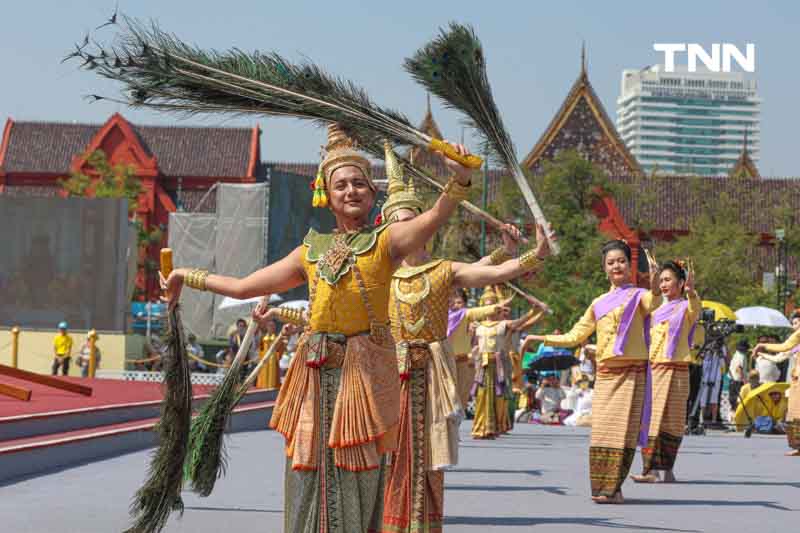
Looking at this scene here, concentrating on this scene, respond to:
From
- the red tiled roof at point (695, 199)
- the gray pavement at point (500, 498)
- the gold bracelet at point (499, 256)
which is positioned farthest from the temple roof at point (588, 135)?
the gold bracelet at point (499, 256)

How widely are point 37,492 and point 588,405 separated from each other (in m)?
13.8

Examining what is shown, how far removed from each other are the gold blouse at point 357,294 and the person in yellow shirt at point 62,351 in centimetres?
2303

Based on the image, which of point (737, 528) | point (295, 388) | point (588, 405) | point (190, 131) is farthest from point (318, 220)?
point (295, 388)

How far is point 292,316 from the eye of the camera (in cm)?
774

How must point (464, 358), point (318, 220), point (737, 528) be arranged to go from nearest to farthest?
point (737, 528)
point (464, 358)
point (318, 220)

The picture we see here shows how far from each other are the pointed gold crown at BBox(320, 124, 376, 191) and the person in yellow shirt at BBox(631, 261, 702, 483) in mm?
6086

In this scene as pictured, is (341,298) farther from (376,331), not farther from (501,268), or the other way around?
(501,268)

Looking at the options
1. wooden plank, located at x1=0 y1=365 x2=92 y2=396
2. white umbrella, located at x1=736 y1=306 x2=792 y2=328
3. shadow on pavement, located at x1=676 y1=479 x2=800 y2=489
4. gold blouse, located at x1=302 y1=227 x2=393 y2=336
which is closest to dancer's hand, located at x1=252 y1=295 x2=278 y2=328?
gold blouse, located at x1=302 y1=227 x2=393 y2=336

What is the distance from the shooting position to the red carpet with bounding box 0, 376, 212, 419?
15211mm

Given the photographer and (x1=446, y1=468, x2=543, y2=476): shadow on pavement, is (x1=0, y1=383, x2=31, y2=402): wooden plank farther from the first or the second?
the photographer

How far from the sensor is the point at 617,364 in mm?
10703

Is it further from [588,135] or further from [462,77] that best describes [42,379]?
[588,135]

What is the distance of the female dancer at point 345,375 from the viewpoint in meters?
6.34

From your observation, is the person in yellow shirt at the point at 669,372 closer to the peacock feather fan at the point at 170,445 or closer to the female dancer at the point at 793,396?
the female dancer at the point at 793,396
